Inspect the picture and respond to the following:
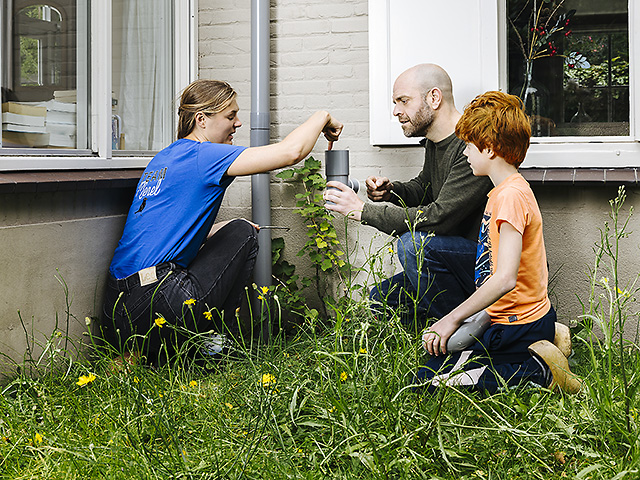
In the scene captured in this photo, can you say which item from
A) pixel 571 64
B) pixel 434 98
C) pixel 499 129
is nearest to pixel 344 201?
pixel 434 98

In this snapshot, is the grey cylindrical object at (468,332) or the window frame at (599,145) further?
the window frame at (599,145)

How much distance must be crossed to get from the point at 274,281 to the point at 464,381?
5.71ft

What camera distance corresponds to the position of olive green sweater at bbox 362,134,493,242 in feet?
Result: 9.36

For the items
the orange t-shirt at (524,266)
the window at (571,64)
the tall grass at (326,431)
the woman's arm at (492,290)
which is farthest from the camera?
the window at (571,64)

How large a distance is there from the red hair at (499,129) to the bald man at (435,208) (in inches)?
11.1

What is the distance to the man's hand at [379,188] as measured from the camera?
3.24m

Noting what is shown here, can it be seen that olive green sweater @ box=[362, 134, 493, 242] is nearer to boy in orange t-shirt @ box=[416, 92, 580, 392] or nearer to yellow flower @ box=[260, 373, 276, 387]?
boy in orange t-shirt @ box=[416, 92, 580, 392]

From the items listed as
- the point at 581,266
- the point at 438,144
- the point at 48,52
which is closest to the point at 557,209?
the point at 581,266

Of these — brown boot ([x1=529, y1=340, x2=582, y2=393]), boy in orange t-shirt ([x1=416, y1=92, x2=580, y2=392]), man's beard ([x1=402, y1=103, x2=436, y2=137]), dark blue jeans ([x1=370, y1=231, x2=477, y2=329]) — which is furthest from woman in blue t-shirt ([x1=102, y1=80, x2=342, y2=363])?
brown boot ([x1=529, y1=340, x2=582, y2=393])

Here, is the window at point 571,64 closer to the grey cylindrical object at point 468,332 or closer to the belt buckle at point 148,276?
the grey cylindrical object at point 468,332

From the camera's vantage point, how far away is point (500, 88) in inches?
139

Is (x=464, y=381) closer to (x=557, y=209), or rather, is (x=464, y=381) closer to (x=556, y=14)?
(x=557, y=209)

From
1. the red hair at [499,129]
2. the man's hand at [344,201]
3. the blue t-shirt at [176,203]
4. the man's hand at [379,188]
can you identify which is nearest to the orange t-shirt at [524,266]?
the red hair at [499,129]

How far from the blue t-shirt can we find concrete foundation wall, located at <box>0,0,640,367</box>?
0.75 ft
